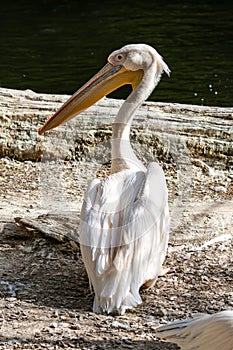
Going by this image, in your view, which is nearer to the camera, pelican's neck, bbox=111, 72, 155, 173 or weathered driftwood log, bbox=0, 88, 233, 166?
pelican's neck, bbox=111, 72, 155, 173

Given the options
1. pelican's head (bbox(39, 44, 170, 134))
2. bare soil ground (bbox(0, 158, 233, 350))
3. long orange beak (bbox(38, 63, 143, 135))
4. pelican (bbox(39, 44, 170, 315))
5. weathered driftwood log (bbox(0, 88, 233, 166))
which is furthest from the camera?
weathered driftwood log (bbox(0, 88, 233, 166))

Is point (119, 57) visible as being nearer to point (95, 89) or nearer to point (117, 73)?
point (117, 73)

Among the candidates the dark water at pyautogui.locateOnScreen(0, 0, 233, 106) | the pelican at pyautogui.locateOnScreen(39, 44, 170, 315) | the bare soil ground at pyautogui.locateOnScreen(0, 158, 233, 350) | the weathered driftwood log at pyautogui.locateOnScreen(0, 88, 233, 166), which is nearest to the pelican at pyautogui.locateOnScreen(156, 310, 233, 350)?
the bare soil ground at pyautogui.locateOnScreen(0, 158, 233, 350)

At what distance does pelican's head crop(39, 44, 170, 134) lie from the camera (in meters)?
4.99

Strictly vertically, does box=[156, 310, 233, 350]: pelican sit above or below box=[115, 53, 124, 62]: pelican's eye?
below

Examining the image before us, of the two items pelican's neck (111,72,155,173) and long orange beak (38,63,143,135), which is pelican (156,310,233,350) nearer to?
pelican's neck (111,72,155,173)

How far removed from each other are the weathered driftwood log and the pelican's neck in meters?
1.22

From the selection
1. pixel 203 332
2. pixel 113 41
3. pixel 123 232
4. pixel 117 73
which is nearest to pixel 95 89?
pixel 117 73

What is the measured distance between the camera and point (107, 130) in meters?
6.37

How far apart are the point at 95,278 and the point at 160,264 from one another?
0.49 metres

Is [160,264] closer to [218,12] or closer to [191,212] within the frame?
[191,212]

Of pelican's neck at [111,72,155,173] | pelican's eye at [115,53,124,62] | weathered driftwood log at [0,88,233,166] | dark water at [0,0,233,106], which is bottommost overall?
dark water at [0,0,233,106]

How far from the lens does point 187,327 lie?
3324 millimetres

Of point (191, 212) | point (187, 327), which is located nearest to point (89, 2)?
point (191, 212)
